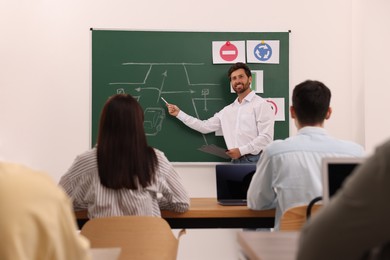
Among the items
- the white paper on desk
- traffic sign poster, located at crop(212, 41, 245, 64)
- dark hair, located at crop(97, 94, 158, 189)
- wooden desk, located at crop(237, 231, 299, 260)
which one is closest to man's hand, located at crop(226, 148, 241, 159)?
the white paper on desk

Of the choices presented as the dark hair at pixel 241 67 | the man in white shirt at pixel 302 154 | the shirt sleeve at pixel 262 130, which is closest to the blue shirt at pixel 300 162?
the man in white shirt at pixel 302 154

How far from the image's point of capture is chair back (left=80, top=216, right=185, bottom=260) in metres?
2.31

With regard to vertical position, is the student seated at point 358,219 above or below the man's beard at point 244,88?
below

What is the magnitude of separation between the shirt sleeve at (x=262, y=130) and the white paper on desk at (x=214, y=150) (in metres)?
0.25

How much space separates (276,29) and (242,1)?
42cm

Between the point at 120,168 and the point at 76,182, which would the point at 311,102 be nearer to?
the point at 120,168

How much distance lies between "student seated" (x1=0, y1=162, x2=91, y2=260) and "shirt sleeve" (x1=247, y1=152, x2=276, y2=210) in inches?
65.0

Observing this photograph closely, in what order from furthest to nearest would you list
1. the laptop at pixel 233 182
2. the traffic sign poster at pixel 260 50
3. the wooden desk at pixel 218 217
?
the traffic sign poster at pixel 260 50 → the laptop at pixel 233 182 → the wooden desk at pixel 218 217

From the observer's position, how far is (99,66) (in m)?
5.33

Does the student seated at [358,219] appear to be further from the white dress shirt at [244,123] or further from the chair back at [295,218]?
the white dress shirt at [244,123]

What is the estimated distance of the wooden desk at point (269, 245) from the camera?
1.41 m

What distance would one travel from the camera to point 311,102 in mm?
2738

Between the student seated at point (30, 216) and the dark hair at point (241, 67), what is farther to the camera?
the dark hair at point (241, 67)

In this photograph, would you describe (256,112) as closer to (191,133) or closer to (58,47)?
(191,133)
